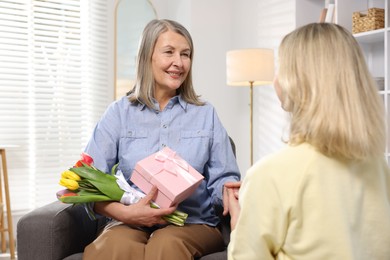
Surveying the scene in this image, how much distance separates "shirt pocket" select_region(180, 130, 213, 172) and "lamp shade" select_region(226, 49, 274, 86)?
1942 millimetres

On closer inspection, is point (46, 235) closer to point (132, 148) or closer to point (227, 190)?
point (132, 148)

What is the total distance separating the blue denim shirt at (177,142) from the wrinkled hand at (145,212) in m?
0.22

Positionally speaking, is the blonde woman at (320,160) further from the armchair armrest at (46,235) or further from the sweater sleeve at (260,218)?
the armchair armrest at (46,235)

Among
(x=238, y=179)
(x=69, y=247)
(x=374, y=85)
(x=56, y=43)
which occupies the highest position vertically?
(x=56, y=43)

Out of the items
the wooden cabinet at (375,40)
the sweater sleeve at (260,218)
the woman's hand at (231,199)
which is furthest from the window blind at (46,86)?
the sweater sleeve at (260,218)

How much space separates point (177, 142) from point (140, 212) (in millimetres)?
374

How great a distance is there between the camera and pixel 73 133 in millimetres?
4348

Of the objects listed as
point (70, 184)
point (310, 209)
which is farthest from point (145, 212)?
point (310, 209)

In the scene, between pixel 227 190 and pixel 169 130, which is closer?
pixel 227 190

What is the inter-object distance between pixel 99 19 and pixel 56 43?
44cm

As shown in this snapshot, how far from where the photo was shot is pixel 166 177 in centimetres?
183

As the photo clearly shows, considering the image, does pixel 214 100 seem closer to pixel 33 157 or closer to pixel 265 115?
pixel 265 115

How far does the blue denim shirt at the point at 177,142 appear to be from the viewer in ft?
6.79

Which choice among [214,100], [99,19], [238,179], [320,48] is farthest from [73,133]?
[320,48]
